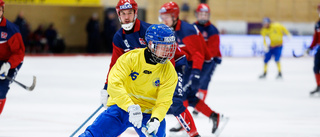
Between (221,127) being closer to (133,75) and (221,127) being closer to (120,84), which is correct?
(133,75)

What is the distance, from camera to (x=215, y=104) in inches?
321

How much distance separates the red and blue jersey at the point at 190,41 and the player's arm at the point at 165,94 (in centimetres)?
197

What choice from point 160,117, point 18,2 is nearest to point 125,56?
point 160,117

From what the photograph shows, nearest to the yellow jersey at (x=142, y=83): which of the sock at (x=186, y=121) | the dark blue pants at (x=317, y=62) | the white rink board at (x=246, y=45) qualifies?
the sock at (x=186, y=121)

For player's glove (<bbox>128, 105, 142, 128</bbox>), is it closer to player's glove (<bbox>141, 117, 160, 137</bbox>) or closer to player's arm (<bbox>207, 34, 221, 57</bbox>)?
player's glove (<bbox>141, 117, 160, 137</bbox>)

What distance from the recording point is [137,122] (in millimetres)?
3355

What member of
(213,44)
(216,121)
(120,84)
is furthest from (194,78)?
(120,84)

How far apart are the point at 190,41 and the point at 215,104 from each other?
8.86 ft

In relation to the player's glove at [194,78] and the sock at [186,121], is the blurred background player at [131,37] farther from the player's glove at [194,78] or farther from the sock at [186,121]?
the player's glove at [194,78]

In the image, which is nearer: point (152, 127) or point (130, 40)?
point (152, 127)

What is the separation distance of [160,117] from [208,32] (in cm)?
368

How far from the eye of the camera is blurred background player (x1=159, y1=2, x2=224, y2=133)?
5.48 meters

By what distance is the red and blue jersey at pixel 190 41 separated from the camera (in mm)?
5684

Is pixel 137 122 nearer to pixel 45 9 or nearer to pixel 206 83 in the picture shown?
pixel 206 83
